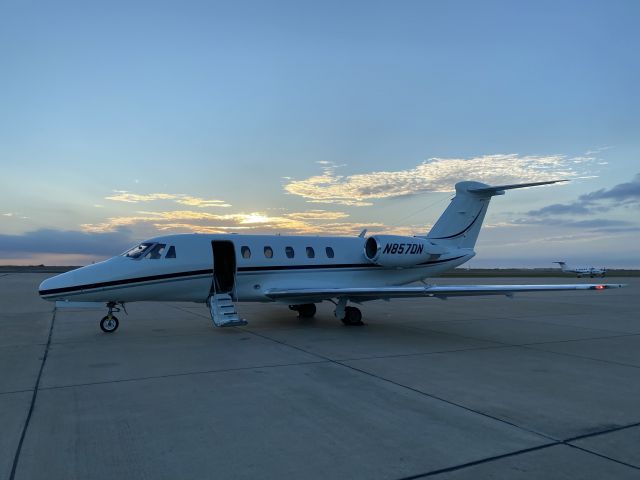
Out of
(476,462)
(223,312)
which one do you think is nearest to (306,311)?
(223,312)

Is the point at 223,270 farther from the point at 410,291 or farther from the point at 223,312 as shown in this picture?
the point at 410,291

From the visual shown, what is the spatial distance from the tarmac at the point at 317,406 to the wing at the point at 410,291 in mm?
1067

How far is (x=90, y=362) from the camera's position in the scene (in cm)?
807

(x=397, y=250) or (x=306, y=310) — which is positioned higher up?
(x=397, y=250)

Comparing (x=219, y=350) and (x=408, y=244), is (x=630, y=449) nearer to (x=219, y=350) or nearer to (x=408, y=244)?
(x=219, y=350)

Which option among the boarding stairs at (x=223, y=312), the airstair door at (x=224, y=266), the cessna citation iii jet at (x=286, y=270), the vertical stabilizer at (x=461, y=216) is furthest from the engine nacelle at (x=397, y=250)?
the boarding stairs at (x=223, y=312)

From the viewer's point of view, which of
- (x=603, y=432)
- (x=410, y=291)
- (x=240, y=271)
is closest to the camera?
(x=603, y=432)

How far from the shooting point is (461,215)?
1692 cm

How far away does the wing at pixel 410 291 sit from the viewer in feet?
32.9

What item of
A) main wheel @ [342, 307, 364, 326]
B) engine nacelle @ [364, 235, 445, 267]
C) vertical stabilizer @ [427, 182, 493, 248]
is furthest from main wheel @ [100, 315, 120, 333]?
vertical stabilizer @ [427, 182, 493, 248]

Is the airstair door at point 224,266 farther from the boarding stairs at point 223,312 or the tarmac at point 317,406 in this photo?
the tarmac at point 317,406

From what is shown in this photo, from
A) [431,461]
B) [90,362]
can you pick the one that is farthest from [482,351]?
[90,362]

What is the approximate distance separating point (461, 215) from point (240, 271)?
852 cm

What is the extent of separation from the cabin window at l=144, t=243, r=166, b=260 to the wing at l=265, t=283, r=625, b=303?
3.01 m
